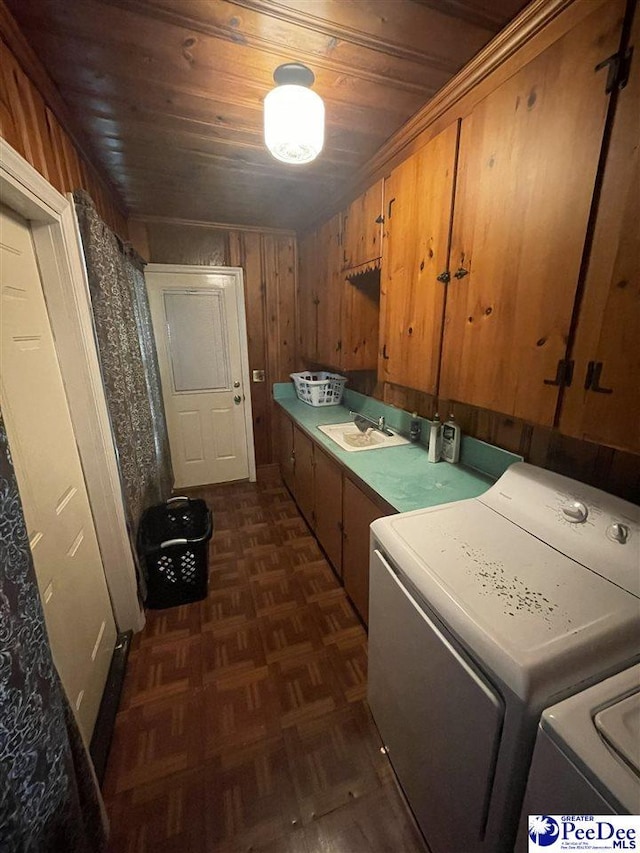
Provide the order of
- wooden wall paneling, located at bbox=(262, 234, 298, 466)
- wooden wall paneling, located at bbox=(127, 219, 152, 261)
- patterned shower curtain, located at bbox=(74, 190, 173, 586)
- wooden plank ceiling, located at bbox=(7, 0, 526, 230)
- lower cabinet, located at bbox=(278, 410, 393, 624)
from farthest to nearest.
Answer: wooden wall paneling, located at bbox=(262, 234, 298, 466)
wooden wall paneling, located at bbox=(127, 219, 152, 261)
lower cabinet, located at bbox=(278, 410, 393, 624)
patterned shower curtain, located at bbox=(74, 190, 173, 586)
wooden plank ceiling, located at bbox=(7, 0, 526, 230)

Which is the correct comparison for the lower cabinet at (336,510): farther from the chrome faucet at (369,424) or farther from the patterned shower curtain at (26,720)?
the patterned shower curtain at (26,720)

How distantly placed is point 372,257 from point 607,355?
1361mm

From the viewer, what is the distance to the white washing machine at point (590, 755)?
1.65ft

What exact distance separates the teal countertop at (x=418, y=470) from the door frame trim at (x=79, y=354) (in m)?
1.12

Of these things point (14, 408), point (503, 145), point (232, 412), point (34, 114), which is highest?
point (34, 114)

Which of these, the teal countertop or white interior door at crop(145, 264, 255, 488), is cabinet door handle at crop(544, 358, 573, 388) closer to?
the teal countertop

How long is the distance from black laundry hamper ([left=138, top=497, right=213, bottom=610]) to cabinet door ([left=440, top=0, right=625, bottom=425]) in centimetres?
164

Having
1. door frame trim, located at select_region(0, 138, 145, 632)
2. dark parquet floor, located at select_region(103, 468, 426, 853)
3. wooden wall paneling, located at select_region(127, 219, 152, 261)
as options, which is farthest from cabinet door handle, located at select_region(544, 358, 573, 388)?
wooden wall paneling, located at select_region(127, 219, 152, 261)

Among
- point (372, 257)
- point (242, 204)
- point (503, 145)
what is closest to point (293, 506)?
point (372, 257)

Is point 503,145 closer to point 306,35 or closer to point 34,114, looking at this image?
point 306,35

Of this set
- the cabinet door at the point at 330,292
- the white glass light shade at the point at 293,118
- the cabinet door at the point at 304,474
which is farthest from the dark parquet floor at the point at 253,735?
the white glass light shade at the point at 293,118

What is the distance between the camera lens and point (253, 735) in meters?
1.30

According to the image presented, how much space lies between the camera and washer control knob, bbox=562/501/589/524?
37.7 inches

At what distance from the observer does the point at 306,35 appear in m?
1.06
